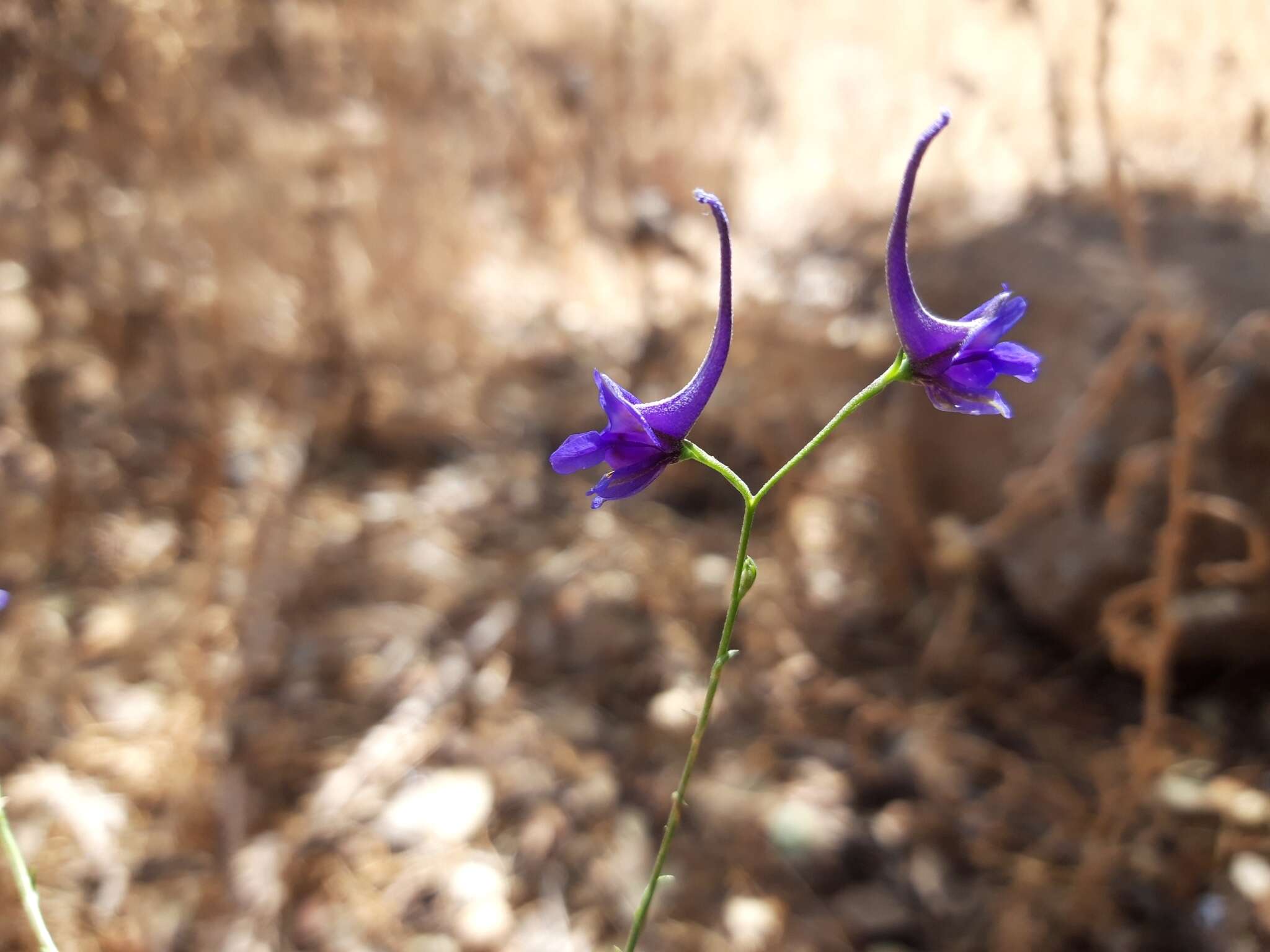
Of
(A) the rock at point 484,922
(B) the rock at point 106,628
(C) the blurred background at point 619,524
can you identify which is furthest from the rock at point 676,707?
(B) the rock at point 106,628

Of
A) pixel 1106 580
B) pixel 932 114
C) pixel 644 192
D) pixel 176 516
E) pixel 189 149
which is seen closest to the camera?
pixel 1106 580

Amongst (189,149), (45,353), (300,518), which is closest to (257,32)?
(189,149)

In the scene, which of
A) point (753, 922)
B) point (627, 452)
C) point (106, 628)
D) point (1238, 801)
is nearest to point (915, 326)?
point (627, 452)

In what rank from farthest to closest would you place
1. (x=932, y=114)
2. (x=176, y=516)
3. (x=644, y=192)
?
(x=644, y=192), (x=932, y=114), (x=176, y=516)

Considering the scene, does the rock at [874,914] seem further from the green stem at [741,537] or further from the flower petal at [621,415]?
the flower petal at [621,415]

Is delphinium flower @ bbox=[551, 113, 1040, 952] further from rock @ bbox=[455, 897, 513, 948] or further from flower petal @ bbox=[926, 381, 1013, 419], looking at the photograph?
rock @ bbox=[455, 897, 513, 948]

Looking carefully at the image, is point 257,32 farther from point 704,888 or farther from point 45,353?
point 704,888
